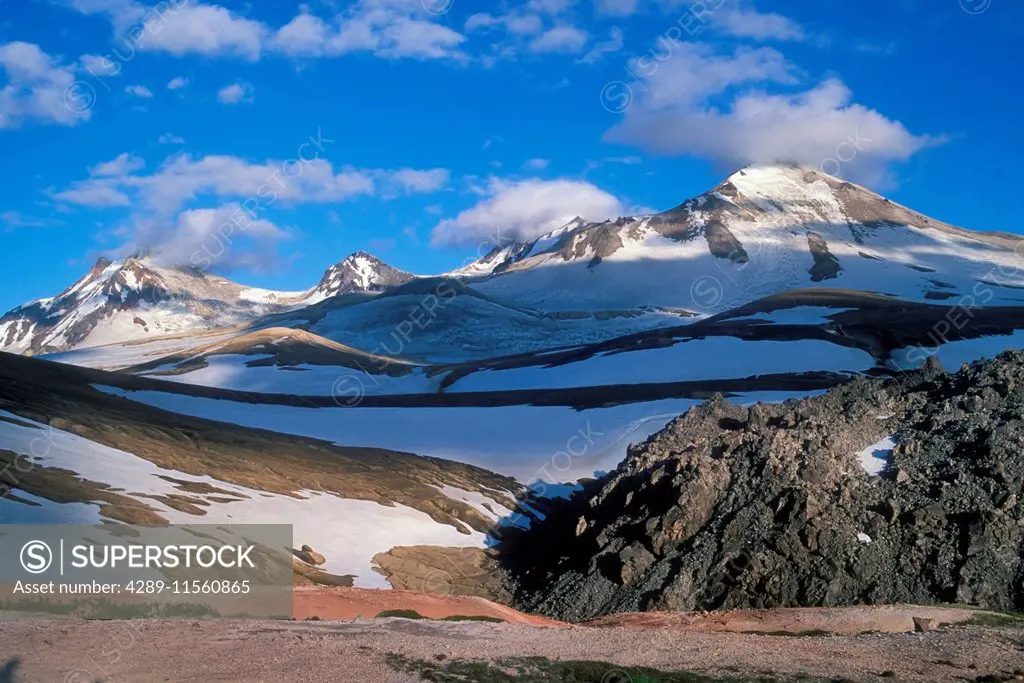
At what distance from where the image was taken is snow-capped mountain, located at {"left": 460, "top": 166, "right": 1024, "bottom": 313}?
158 meters

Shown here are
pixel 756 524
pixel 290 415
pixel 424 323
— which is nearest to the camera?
pixel 756 524

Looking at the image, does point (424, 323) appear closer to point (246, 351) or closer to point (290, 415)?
point (246, 351)

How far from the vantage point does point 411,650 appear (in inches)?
535

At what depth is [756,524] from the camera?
22.4 m

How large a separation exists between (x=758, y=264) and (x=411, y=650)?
557 ft

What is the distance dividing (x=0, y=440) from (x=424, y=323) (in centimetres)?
11387

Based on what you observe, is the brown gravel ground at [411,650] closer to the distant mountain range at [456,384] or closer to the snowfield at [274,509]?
the distant mountain range at [456,384]

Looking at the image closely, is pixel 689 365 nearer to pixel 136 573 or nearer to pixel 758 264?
pixel 136 573

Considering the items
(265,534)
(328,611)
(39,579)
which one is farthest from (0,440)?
(328,611)

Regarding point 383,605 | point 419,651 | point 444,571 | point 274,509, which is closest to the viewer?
point 419,651

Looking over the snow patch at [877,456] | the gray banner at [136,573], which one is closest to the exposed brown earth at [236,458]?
the gray banner at [136,573]

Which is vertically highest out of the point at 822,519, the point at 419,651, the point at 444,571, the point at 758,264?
the point at 758,264

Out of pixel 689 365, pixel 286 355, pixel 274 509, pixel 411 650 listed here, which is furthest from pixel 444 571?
pixel 286 355

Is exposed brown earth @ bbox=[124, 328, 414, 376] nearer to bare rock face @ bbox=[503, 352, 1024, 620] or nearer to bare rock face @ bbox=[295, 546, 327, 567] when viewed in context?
bare rock face @ bbox=[295, 546, 327, 567]
